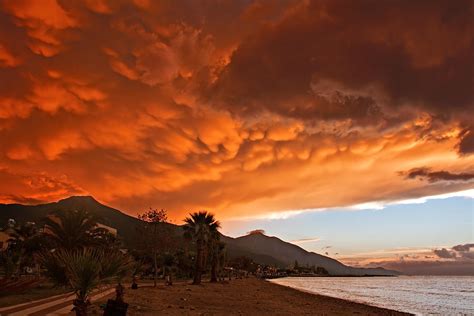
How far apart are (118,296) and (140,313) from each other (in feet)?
23.4

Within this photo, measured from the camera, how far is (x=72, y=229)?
2869 cm

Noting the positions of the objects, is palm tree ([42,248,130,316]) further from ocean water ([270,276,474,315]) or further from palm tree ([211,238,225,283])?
palm tree ([211,238,225,283])

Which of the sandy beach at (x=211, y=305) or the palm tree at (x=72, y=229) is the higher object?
the palm tree at (x=72, y=229)

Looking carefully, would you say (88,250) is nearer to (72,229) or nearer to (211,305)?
(72,229)

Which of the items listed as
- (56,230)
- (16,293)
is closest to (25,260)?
(16,293)

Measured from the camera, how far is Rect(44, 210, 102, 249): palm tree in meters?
28.6

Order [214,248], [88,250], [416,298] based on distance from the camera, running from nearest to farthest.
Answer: [88,250]
[214,248]
[416,298]

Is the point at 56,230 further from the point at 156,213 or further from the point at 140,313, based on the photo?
the point at 156,213

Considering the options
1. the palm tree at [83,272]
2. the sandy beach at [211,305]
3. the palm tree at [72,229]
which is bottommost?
the sandy beach at [211,305]

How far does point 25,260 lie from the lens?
64.1m

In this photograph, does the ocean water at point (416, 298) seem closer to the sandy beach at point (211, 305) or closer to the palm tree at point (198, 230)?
the sandy beach at point (211, 305)

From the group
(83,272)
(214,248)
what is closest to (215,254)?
(214,248)

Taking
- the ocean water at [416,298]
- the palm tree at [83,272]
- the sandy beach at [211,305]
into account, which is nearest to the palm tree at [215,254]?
the ocean water at [416,298]

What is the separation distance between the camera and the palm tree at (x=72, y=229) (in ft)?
93.9
